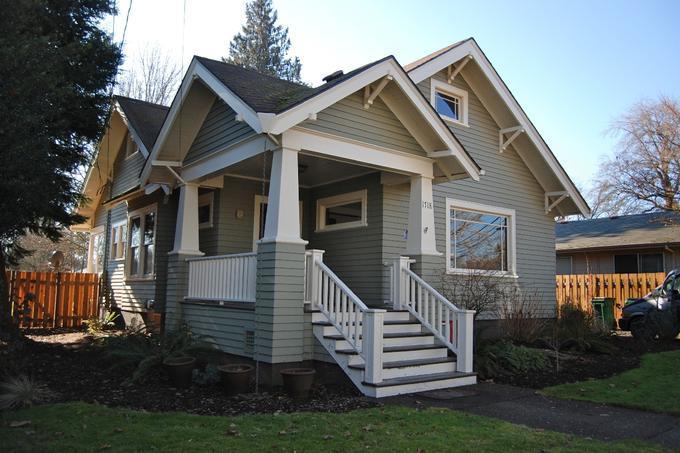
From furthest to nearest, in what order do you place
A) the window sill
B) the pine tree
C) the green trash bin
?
the pine tree, the green trash bin, the window sill

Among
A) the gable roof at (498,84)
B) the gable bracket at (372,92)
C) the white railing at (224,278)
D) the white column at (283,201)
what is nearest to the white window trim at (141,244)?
the white railing at (224,278)

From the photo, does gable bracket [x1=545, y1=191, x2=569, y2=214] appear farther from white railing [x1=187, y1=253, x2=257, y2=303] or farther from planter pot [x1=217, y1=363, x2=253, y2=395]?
planter pot [x1=217, y1=363, x2=253, y2=395]

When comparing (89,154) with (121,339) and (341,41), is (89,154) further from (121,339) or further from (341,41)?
Result: (341,41)

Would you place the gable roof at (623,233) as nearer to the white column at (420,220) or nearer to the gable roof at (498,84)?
the gable roof at (498,84)

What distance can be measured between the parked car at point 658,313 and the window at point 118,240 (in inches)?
549

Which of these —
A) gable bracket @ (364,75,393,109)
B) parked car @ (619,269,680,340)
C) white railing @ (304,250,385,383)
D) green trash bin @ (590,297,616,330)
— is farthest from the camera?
green trash bin @ (590,297,616,330)

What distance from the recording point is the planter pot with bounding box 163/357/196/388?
26.7ft

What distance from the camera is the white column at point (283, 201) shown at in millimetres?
8312

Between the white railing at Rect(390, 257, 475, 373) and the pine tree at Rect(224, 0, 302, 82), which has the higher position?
the pine tree at Rect(224, 0, 302, 82)

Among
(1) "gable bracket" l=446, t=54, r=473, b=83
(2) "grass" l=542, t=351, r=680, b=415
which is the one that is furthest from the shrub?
(1) "gable bracket" l=446, t=54, r=473, b=83

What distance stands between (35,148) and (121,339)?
3.65 m

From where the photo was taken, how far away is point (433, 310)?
364 inches

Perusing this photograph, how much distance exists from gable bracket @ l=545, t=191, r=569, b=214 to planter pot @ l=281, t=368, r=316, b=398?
10.1m

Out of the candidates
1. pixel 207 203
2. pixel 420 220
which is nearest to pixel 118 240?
pixel 207 203
